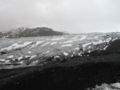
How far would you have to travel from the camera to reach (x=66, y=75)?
17.6 metres

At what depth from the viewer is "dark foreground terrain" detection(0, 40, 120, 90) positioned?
16422mm

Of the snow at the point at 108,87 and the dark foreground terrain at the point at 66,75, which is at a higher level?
the dark foreground terrain at the point at 66,75

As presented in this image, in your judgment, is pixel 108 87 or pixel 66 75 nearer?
pixel 108 87

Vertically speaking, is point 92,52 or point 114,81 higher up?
point 92,52

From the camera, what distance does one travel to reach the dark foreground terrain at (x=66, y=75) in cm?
1642

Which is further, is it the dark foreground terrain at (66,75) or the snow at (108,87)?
the snow at (108,87)

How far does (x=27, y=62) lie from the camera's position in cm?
2162

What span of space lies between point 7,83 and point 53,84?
370 centimetres

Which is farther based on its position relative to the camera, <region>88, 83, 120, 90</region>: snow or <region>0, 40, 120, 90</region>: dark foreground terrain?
<region>88, 83, 120, 90</region>: snow

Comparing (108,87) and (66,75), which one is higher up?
(66,75)

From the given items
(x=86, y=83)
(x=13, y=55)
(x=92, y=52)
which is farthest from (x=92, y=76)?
(x=13, y=55)

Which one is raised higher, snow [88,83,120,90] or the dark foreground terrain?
the dark foreground terrain

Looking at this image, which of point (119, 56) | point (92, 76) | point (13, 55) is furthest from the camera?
point (13, 55)

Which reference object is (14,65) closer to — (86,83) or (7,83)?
(7,83)
